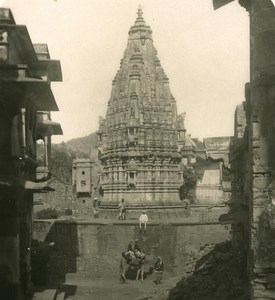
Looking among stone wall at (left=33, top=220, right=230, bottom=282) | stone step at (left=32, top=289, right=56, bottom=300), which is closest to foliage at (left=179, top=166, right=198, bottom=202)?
stone wall at (left=33, top=220, right=230, bottom=282)

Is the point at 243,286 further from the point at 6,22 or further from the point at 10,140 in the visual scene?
the point at 6,22

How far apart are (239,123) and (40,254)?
10278 mm

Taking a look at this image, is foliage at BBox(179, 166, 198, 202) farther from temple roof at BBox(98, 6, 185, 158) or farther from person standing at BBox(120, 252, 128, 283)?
person standing at BBox(120, 252, 128, 283)

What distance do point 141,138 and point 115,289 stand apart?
14624mm

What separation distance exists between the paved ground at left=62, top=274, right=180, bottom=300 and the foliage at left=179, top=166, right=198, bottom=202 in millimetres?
23516

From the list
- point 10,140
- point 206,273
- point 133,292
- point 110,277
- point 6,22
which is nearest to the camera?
point 6,22

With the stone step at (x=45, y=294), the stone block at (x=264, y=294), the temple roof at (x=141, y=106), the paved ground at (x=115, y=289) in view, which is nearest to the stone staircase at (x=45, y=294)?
the stone step at (x=45, y=294)

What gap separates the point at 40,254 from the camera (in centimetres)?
1681

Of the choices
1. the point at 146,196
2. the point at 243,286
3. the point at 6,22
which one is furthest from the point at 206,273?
the point at 146,196

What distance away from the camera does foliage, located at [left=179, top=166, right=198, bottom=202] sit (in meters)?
47.3

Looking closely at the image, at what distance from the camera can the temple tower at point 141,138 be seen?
3462 cm

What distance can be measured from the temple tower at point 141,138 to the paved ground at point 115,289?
10.8 meters

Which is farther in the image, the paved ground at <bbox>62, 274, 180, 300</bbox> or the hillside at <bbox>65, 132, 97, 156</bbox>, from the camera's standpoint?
the hillside at <bbox>65, 132, 97, 156</bbox>

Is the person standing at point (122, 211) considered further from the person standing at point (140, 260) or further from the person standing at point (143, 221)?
the person standing at point (140, 260)
